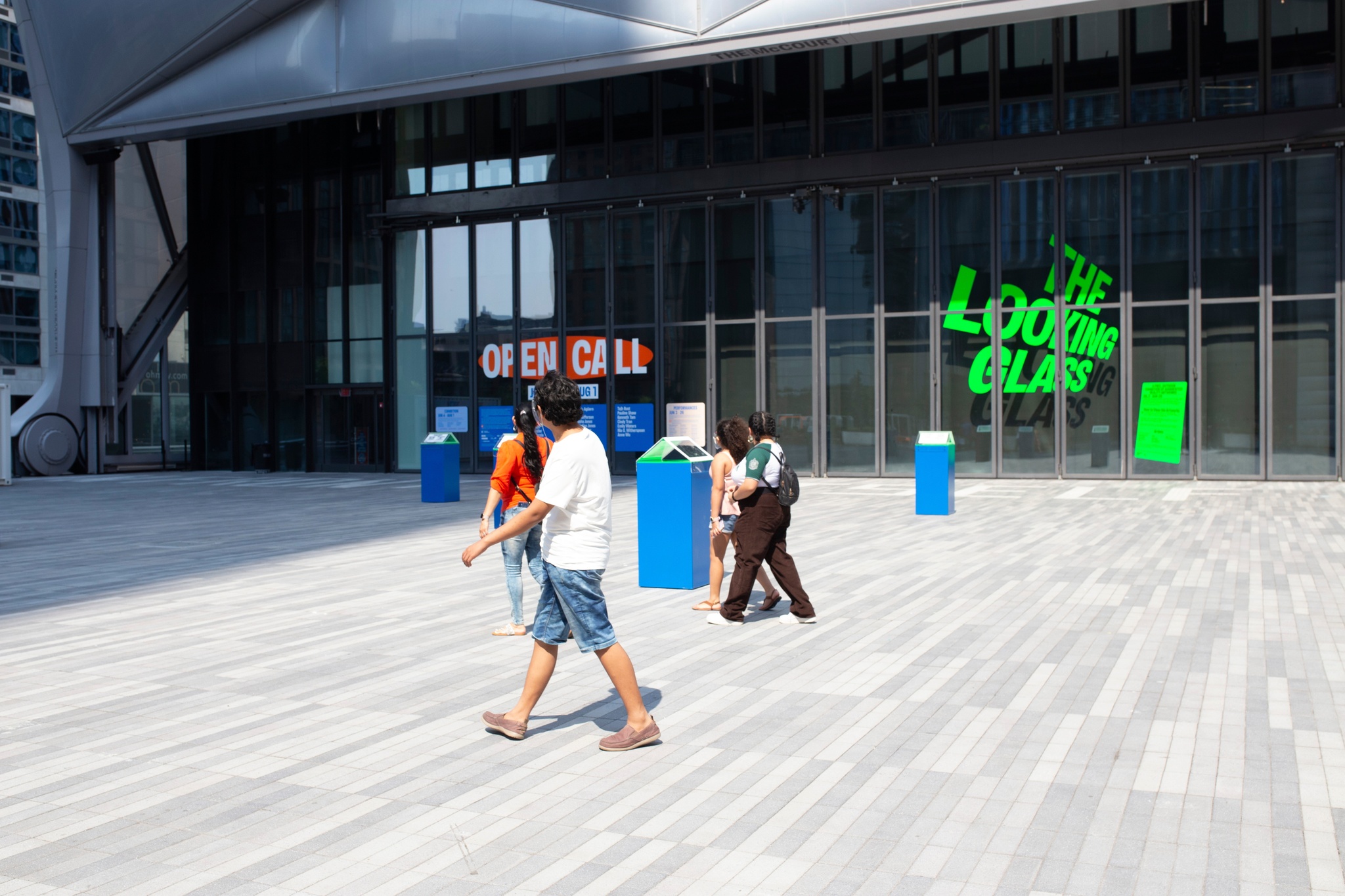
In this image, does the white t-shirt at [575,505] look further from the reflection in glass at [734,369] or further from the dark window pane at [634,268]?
the dark window pane at [634,268]

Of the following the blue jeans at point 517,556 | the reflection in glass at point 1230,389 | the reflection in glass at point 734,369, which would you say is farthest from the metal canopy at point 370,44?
the blue jeans at point 517,556

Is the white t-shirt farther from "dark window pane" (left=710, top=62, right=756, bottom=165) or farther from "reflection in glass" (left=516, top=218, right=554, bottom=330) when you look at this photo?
"reflection in glass" (left=516, top=218, right=554, bottom=330)

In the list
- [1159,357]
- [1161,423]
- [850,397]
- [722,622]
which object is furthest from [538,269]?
[722,622]

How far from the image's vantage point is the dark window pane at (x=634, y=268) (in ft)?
90.5

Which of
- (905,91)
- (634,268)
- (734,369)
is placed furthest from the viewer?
(634,268)

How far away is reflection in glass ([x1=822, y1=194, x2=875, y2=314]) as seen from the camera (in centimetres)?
2550

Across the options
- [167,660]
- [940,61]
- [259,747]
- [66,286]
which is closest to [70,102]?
[66,286]

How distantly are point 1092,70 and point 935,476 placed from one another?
12.1m

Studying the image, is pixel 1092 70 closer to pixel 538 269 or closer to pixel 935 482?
pixel 935 482

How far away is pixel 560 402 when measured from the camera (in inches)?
207

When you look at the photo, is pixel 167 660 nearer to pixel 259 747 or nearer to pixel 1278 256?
pixel 259 747

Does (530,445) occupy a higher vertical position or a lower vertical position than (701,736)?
higher

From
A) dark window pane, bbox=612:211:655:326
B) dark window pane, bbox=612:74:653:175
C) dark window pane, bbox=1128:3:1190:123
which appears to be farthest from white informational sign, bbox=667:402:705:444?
dark window pane, bbox=1128:3:1190:123

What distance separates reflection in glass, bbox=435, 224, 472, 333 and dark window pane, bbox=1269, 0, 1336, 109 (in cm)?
1956
